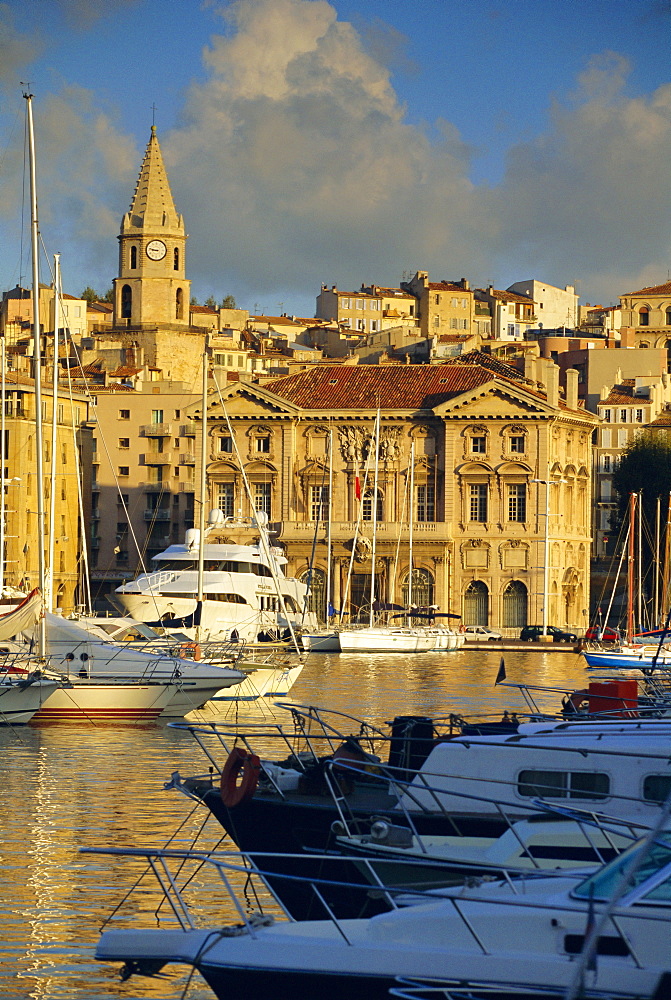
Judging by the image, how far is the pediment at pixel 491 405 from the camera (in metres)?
99.1

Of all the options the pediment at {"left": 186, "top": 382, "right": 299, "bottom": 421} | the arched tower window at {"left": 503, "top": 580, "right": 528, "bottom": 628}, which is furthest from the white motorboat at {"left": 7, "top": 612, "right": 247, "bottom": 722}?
the pediment at {"left": 186, "top": 382, "right": 299, "bottom": 421}

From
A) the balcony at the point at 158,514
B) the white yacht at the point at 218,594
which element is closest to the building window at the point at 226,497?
the balcony at the point at 158,514

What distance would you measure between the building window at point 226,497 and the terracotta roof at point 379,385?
686cm

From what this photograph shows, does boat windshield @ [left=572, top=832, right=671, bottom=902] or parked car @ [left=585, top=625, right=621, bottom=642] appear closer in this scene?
boat windshield @ [left=572, top=832, right=671, bottom=902]

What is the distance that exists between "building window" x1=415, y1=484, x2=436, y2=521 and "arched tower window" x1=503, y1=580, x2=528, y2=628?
6.41m

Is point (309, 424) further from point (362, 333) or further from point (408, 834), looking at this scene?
point (408, 834)

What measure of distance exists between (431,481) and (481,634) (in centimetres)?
1211

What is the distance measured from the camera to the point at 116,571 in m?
112

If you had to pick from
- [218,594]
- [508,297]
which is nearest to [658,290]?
[508,297]

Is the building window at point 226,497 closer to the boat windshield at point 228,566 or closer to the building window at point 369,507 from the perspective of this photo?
the building window at point 369,507

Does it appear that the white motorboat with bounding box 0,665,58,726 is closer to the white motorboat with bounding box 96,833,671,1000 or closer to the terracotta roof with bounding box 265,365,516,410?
the white motorboat with bounding box 96,833,671,1000

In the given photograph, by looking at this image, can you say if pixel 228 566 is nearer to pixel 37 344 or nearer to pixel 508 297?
pixel 37 344

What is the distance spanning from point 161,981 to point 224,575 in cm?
5223

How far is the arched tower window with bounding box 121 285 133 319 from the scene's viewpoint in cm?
13350
